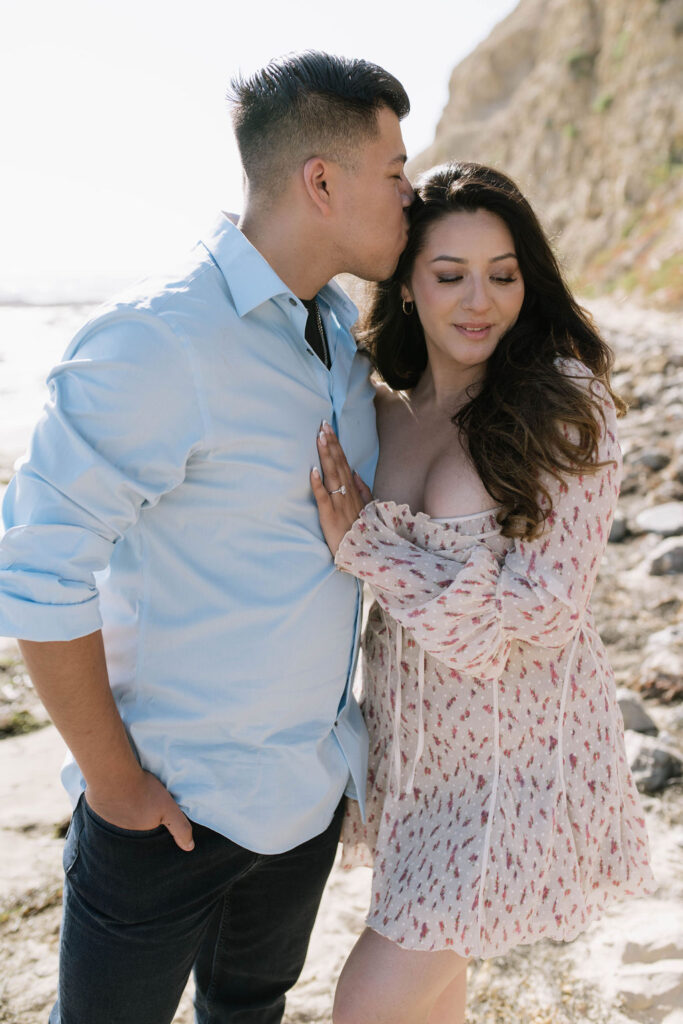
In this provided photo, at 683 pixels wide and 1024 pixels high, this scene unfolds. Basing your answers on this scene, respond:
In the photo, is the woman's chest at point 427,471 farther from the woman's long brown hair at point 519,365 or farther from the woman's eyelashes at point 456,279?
the woman's eyelashes at point 456,279

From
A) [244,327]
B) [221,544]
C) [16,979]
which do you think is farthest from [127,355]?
[16,979]

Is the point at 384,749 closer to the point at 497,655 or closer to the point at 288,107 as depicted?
the point at 497,655

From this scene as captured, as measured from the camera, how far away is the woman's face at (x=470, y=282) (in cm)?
253

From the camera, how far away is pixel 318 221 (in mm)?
2273

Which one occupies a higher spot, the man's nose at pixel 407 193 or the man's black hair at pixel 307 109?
the man's black hair at pixel 307 109

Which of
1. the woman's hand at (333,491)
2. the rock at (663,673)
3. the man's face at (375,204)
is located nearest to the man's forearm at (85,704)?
the woman's hand at (333,491)

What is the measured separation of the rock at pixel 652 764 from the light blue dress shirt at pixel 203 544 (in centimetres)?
198

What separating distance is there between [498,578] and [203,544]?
70 cm

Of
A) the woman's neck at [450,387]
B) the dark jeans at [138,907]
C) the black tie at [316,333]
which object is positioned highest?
the black tie at [316,333]

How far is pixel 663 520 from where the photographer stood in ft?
22.6

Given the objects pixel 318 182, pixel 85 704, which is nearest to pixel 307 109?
pixel 318 182

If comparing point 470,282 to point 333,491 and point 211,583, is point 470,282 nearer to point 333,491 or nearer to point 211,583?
point 333,491

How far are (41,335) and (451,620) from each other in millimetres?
29966

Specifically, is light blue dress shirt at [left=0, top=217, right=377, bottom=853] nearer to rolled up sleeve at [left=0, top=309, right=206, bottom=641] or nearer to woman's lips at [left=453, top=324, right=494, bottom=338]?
rolled up sleeve at [left=0, top=309, right=206, bottom=641]
